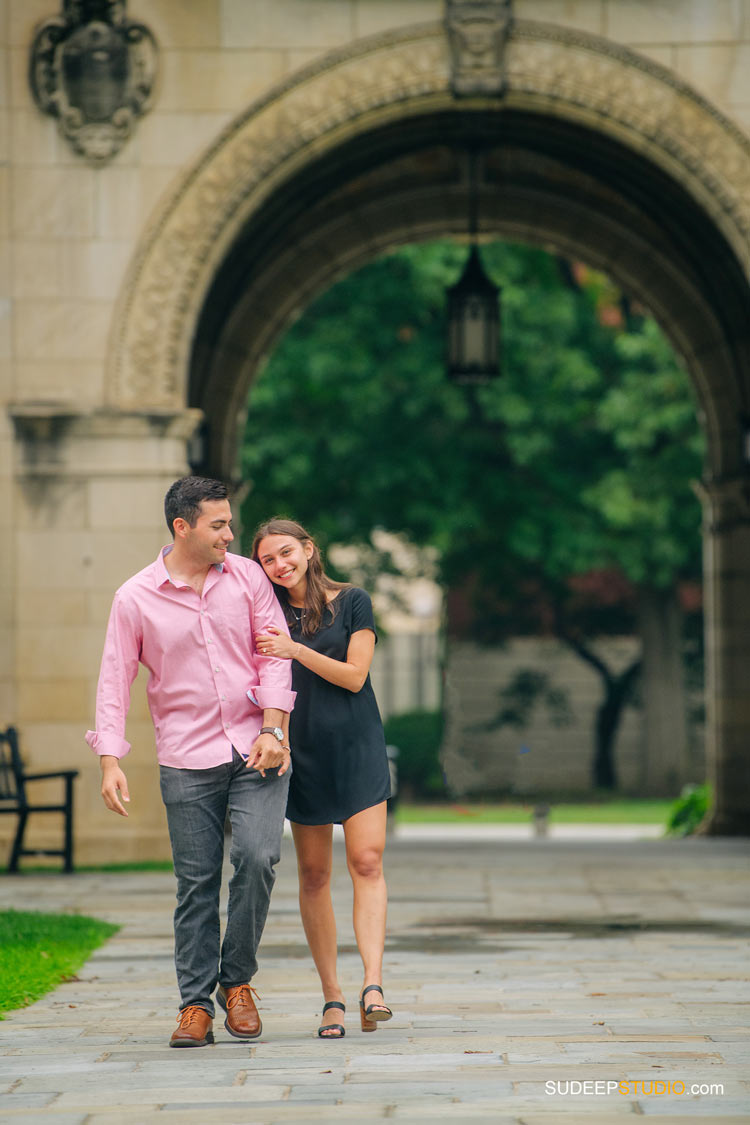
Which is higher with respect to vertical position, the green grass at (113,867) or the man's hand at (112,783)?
the man's hand at (112,783)

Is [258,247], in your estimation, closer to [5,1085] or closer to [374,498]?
[5,1085]

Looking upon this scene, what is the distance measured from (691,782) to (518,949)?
76.3 ft

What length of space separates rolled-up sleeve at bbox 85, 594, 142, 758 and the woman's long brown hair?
513 millimetres

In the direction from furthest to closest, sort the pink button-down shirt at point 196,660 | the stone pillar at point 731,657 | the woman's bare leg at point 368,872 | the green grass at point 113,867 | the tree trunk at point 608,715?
the tree trunk at point 608,715
the stone pillar at point 731,657
the green grass at point 113,867
the woman's bare leg at point 368,872
the pink button-down shirt at point 196,660

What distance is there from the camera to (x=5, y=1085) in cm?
524

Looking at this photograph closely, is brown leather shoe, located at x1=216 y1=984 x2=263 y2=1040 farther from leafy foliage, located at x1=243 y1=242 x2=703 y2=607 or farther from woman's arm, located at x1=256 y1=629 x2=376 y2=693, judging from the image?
leafy foliage, located at x1=243 y1=242 x2=703 y2=607

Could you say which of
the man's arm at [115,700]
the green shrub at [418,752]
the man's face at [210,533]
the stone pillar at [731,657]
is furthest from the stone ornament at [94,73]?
the green shrub at [418,752]

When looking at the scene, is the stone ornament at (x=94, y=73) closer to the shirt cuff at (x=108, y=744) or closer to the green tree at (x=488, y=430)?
the shirt cuff at (x=108, y=744)

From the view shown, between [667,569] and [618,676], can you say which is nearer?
[667,569]

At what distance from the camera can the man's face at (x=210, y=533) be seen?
5.96 m

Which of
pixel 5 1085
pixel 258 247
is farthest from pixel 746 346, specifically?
pixel 5 1085

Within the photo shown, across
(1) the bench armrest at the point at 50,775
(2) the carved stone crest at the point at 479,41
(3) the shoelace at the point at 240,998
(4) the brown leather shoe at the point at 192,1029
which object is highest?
(2) the carved stone crest at the point at 479,41

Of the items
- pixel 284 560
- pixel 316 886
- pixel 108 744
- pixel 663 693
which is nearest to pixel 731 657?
pixel 316 886

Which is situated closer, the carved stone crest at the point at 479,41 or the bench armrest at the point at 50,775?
the bench armrest at the point at 50,775
